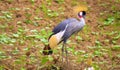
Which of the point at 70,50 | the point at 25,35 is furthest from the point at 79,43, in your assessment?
the point at 25,35

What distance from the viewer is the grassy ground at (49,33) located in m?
5.59

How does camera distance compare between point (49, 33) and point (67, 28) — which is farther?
point (49, 33)

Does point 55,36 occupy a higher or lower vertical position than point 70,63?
higher

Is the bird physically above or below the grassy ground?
above

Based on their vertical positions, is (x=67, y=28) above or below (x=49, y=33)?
above

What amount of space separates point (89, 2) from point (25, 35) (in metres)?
3.79

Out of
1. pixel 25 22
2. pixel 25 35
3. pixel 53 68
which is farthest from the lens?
pixel 25 22

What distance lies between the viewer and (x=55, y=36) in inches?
220

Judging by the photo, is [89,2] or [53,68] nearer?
[53,68]

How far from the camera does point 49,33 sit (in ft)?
26.2

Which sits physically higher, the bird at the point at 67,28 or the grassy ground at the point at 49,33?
the bird at the point at 67,28

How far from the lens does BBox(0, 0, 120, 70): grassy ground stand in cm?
559

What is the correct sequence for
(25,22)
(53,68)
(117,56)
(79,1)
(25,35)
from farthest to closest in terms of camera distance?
(79,1), (25,22), (25,35), (117,56), (53,68)

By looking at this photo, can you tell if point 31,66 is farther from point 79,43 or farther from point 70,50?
point 79,43
